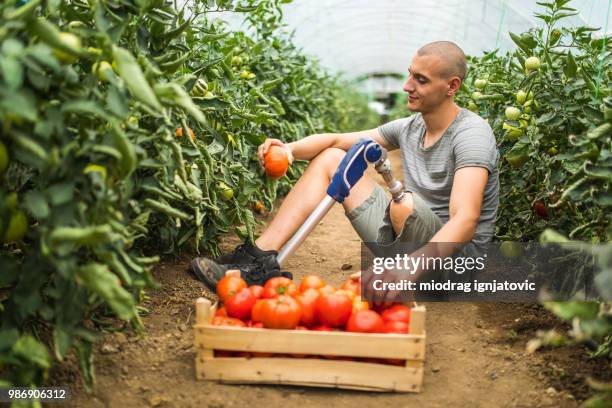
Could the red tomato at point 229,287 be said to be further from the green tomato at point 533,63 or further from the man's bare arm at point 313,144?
the green tomato at point 533,63

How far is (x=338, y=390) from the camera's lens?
2.22 metres

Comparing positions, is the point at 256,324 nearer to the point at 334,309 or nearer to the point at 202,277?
the point at 334,309

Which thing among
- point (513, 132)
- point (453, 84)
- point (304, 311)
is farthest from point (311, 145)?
point (304, 311)

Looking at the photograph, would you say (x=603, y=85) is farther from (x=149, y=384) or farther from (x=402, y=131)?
(x=149, y=384)

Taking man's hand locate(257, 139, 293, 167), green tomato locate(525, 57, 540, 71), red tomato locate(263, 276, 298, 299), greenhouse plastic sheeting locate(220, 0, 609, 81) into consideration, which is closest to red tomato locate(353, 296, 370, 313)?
red tomato locate(263, 276, 298, 299)

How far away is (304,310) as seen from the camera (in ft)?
7.38

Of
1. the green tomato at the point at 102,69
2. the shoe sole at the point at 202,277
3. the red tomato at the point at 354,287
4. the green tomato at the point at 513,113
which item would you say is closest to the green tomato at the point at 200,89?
the shoe sole at the point at 202,277

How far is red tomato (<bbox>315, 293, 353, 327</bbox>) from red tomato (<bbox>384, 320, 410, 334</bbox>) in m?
0.14

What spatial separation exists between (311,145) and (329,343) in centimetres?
137

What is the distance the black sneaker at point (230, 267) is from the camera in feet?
9.16

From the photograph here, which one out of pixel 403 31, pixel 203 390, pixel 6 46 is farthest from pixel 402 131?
pixel 403 31

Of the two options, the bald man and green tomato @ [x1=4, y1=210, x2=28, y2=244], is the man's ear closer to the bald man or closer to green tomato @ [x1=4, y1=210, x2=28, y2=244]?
the bald man

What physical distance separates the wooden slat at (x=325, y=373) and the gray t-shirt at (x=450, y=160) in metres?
1.09

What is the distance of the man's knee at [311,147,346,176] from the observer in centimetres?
314
